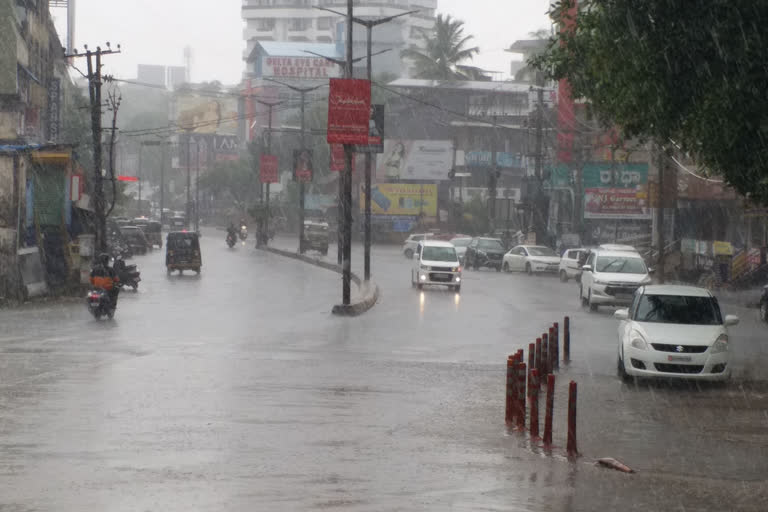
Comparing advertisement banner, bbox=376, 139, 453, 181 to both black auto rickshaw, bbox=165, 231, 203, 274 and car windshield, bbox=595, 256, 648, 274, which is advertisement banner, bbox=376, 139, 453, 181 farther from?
car windshield, bbox=595, 256, 648, 274

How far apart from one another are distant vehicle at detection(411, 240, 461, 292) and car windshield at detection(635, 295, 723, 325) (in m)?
24.1

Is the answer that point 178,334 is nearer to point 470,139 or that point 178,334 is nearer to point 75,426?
point 75,426

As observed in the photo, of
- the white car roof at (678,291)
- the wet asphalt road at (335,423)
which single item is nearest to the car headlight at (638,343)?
the wet asphalt road at (335,423)

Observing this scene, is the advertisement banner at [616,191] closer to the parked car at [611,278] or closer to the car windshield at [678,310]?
the parked car at [611,278]

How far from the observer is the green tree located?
1650cm

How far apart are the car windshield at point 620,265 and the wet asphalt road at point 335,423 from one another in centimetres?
806

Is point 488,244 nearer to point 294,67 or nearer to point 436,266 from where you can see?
point 436,266

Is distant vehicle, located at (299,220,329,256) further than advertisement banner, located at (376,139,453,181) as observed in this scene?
No

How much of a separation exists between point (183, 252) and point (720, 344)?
36.7 meters

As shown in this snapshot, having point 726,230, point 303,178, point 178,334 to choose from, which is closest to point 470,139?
point 303,178

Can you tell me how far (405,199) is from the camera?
102 m

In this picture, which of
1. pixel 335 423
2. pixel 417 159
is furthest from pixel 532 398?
pixel 417 159

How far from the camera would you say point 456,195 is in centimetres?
10894

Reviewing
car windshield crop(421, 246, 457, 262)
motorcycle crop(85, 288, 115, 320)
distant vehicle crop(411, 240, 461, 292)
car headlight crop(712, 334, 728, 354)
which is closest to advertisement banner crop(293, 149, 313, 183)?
distant vehicle crop(411, 240, 461, 292)
